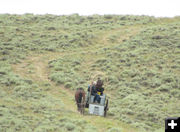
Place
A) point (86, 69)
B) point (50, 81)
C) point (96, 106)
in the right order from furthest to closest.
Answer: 1. point (86, 69)
2. point (50, 81)
3. point (96, 106)

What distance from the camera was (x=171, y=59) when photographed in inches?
1129

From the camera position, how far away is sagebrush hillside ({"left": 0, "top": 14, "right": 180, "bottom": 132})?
13.7 m

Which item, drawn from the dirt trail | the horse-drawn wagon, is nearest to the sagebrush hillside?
the dirt trail

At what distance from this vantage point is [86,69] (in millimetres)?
26078

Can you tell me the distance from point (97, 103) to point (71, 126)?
3.10 metres

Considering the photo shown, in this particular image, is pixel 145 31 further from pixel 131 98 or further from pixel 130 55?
pixel 131 98

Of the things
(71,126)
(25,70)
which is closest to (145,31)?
(25,70)

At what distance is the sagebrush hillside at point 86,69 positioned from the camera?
13.7 metres

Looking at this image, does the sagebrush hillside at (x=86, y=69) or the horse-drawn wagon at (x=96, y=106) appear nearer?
the sagebrush hillside at (x=86, y=69)

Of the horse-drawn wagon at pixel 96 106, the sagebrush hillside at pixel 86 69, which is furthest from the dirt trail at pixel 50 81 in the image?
the horse-drawn wagon at pixel 96 106

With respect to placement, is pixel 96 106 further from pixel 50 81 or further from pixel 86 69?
pixel 86 69

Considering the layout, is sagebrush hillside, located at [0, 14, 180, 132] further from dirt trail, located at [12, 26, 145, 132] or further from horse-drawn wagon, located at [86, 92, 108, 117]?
horse-drawn wagon, located at [86, 92, 108, 117]

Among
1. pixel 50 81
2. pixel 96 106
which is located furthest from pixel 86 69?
pixel 96 106

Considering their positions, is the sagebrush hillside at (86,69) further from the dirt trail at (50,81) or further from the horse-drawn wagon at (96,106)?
the horse-drawn wagon at (96,106)
